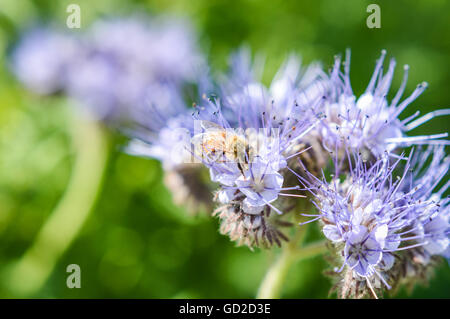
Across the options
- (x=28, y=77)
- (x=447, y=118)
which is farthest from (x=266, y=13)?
(x=28, y=77)

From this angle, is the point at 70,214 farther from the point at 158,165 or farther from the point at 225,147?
the point at 225,147

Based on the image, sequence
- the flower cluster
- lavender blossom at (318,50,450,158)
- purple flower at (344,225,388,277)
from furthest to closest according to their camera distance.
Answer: the flower cluster < lavender blossom at (318,50,450,158) < purple flower at (344,225,388,277)

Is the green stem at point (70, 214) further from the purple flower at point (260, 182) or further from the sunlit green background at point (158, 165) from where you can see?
the purple flower at point (260, 182)

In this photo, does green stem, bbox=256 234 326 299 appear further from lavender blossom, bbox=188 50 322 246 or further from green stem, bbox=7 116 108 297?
green stem, bbox=7 116 108 297

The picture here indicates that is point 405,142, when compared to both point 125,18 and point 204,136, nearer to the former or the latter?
point 204,136

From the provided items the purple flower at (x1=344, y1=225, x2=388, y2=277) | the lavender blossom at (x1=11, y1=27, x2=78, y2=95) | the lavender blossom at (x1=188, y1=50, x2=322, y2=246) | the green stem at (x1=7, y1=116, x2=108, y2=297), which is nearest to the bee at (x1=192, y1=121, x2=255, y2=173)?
the lavender blossom at (x1=188, y1=50, x2=322, y2=246)

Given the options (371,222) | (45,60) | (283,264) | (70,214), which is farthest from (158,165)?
(371,222)
